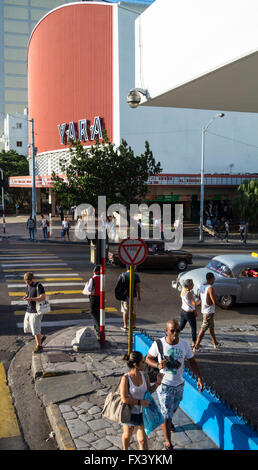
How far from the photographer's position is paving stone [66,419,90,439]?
6129 millimetres

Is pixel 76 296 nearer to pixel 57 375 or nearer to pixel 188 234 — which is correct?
pixel 57 375

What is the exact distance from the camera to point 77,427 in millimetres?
6309

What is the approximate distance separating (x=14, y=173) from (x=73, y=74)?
20.5m

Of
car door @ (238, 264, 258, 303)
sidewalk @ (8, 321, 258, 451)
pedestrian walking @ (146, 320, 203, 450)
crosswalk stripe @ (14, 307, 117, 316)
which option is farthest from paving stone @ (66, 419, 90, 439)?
car door @ (238, 264, 258, 303)

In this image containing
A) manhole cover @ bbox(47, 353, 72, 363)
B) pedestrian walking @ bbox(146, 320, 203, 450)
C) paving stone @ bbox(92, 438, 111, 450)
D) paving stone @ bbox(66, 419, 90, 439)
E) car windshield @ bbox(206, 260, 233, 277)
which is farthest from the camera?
car windshield @ bbox(206, 260, 233, 277)

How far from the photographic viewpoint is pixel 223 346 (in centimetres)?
979

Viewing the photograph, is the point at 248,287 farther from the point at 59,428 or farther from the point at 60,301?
the point at 59,428

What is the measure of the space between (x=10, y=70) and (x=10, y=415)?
12462cm

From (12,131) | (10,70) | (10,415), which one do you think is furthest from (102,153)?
(10,70)

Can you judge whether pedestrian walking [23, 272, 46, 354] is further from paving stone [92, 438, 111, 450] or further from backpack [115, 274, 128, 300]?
paving stone [92, 438, 111, 450]

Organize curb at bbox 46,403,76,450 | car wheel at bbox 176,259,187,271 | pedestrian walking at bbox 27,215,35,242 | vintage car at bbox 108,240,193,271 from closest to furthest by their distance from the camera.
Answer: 1. curb at bbox 46,403,76,450
2. vintage car at bbox 108,240,193,271
3. car wheel at bbox 176,259,187,271
4. pedestrian walking at bbox 27,215,35,242

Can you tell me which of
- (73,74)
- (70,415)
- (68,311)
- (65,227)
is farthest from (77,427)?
(73,74)

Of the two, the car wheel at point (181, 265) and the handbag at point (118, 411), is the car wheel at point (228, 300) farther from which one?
the handbag at point (118, 411)

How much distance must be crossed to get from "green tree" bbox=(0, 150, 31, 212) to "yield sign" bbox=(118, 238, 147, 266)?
52.4m
